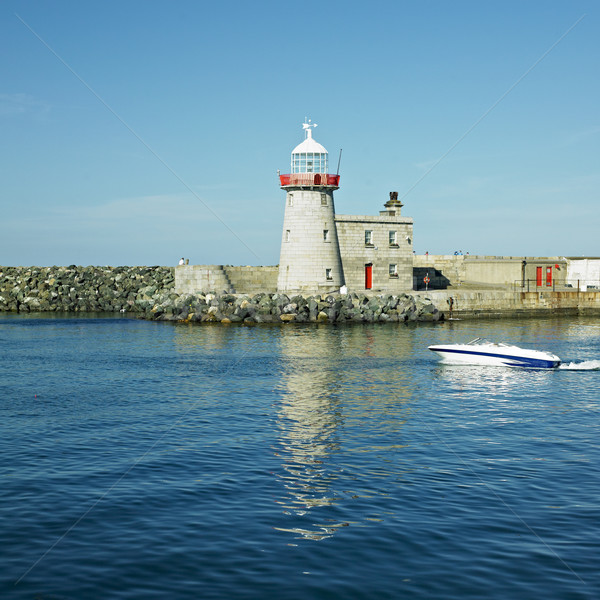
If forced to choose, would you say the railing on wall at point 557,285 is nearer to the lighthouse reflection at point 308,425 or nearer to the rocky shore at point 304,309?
the rocky shore at point 304,309

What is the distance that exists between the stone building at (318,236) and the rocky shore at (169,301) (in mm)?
1781

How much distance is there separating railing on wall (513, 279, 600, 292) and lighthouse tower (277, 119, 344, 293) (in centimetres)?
2202

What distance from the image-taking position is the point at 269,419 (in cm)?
2308

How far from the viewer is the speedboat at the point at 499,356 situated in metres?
33.9

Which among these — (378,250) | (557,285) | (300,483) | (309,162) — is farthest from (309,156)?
(300,483)

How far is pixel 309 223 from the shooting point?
56.1m

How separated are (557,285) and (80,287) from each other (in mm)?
51080

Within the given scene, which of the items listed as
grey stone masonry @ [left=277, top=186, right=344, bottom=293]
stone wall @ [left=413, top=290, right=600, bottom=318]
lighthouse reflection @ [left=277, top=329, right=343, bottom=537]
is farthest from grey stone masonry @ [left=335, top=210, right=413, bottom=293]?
lighthouse reflection @ [left=277, top=329, right=343, bottom=537]

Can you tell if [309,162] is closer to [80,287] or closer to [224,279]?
[224,279]

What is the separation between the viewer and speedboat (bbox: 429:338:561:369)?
111ft

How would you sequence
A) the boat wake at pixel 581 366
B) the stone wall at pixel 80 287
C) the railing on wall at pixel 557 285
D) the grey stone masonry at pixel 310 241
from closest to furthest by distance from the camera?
the boat wake at pixel 581 366
the grey stone masonry at pixel 310 241
the railing on wall at pixel 557 285
the stone wall at pixel 80 287

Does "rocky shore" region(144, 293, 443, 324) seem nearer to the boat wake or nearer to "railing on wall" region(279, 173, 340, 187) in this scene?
"railing on wall" region(279, 173, 340, 187)

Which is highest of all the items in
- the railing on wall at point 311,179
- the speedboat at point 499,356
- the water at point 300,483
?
the railing on wall at point 311,179

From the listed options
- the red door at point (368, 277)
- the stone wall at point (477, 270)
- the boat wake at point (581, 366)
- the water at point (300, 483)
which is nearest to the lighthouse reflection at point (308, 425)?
the water at point (300, 483)
